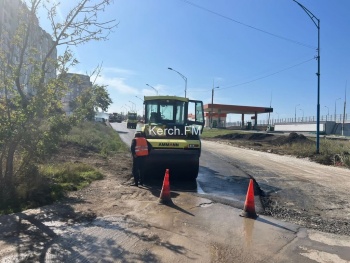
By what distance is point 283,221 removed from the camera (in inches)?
282

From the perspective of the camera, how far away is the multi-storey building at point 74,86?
8828 mm

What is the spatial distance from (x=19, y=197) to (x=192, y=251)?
4.38m

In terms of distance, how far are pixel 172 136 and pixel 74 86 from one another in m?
3.39

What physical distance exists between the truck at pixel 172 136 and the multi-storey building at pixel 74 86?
2.48 m

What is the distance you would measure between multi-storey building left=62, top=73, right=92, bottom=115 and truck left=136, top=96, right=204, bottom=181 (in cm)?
248

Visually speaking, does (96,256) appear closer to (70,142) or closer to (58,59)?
(58,59)

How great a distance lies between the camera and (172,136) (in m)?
11.0

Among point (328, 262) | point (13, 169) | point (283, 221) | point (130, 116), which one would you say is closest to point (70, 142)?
point (13, 169)

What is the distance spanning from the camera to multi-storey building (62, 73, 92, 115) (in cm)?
883

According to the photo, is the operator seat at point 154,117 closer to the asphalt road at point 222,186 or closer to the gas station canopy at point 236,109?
the asphalt road at point 222,186

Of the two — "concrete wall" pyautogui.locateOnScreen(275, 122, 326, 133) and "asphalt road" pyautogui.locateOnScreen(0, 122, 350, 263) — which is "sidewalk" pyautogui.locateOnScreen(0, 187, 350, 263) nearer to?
"asphalt road" pyautogui.locateOnScreen(0, 122, 350, 263)

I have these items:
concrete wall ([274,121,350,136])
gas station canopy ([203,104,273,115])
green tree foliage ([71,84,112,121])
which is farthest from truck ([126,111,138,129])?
green tree foliage ([71,84,112,121])

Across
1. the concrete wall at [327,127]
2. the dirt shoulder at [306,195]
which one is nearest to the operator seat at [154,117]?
the dirt shoulder at [306,195]

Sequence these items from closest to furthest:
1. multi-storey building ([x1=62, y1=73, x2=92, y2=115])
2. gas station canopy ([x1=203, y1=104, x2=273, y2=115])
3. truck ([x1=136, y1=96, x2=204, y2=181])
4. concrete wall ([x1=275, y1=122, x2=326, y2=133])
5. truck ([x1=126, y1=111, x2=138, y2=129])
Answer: multi-storey building ([x1=62, y1=73, x2=92, y2=115]) < truck ([x1=136, y1=96, x2=204, y2=181]) < truck ([x1=126, y1=111, x2=138, y2=129]) < concrete wall ([x1=275, y1=122, x2=326, y2=133]) < gas station canopy ([x1=203, y1=104, x2=273, y2=115])
